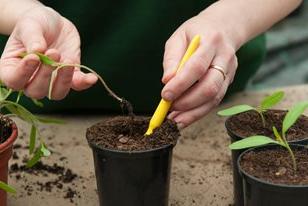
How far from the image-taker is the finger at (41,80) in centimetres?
84

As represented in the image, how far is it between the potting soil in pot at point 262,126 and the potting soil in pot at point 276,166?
81 millimetres

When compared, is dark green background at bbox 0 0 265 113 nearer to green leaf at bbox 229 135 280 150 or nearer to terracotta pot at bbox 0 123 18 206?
terracotta pot at bbox 0 123 18 206

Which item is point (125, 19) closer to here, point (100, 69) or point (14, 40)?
point (100, 69)

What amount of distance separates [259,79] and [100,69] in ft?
4.33

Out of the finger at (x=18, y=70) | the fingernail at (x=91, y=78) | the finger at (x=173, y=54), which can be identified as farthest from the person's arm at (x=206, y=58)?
the finger at (x=18, y=70)

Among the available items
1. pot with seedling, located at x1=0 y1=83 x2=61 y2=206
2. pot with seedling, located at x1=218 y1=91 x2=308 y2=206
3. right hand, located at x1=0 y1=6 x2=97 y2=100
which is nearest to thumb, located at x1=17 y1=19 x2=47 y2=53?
right hand, located at x1=0 y1=6 x2=97 y2=100

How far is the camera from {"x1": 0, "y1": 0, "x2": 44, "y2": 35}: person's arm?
1.05 metres

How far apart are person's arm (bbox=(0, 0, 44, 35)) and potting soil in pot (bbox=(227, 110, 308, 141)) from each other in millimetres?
448

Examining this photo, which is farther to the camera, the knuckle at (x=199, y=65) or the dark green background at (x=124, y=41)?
the dark green background at (x=124, y=41)

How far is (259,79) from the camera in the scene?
2523mm

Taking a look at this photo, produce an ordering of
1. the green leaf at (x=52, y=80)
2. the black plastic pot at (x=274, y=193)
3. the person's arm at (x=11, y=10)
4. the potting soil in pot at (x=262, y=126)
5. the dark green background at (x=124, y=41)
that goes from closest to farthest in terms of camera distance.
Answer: the black plastic pot at (x=274, y=193) → the green leaf at (x=52, y=80) → the potting soil in pot at (x=262, y=126) → the person's arm at (x=11, y=10) → the dark green background at (x=124, y=41)

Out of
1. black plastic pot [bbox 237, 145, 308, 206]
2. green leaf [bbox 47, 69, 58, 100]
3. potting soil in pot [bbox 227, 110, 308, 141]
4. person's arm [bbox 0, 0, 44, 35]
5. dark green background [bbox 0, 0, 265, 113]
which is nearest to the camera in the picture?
black plastic pot [bbox 237, 145, 308, 206]

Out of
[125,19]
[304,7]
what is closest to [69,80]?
[125,19]

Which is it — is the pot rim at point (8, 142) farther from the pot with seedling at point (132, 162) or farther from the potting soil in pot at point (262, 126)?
the potting soil in pot at point (262, 126)
